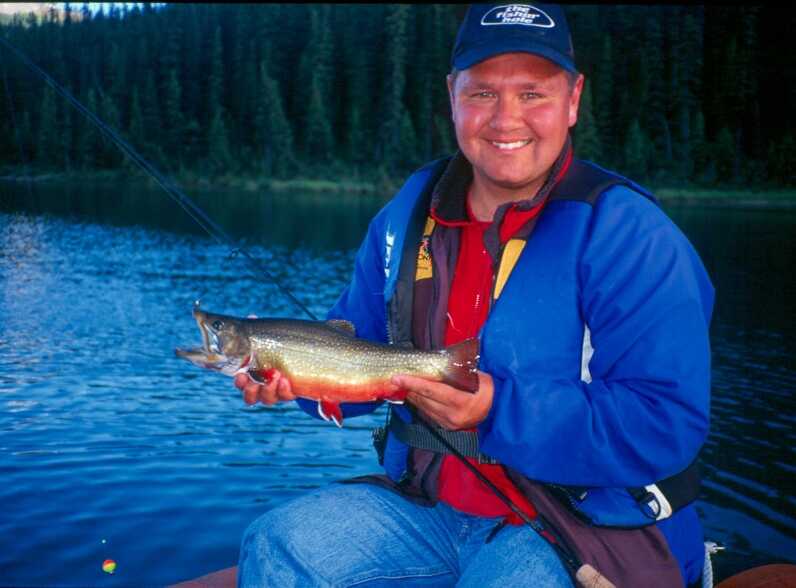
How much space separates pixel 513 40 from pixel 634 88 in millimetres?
78971

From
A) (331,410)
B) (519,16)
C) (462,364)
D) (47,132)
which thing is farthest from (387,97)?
(462,364)

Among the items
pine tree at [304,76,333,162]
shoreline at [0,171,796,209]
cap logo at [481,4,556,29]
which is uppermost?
cap logo at [481,4,556,29]

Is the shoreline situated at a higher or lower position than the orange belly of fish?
lower

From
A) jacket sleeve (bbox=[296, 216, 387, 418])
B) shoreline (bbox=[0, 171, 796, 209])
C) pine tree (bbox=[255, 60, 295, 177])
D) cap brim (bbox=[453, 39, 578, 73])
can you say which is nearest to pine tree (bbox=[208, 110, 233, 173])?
shoreline (bbox=[0, 171, 796, 209])

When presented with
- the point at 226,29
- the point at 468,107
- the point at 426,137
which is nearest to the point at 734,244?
the point at 468,107

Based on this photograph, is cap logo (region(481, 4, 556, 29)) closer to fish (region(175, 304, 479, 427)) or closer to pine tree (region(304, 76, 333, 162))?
fish (region(175, 304, 479, 427))

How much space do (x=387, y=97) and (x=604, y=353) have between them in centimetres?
7751

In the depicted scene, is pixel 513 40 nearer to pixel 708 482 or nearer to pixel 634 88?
pixel 708 482

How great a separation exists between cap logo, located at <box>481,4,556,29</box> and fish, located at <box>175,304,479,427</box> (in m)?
1.59

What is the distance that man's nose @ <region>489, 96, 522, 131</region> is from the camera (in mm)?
3750

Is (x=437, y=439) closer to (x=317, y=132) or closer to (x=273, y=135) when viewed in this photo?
(x=273, y=135)

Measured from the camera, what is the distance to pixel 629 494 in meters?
3.27

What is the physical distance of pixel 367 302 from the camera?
432cm

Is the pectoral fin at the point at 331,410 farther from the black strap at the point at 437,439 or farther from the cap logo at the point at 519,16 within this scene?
the cap logo at the point at 519,16
